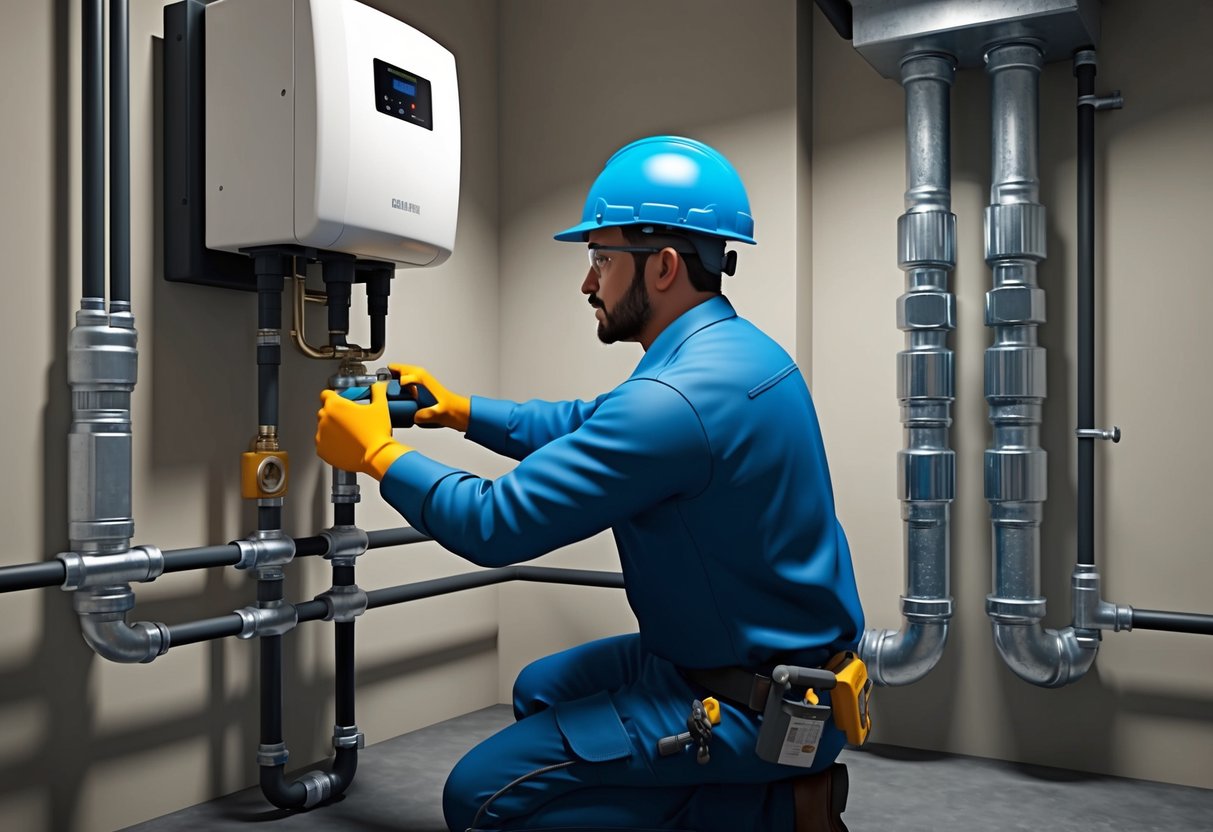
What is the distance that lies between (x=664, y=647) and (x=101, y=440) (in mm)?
948

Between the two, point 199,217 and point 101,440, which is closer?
point 101,440

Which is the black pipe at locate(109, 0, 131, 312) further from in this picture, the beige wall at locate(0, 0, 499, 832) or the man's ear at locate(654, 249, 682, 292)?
the man's ear at locate(654, 249, 682, 292)

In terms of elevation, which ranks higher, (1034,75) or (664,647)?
(1034,75)

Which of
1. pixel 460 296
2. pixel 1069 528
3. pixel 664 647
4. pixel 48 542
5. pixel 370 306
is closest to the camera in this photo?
pixel 664 647

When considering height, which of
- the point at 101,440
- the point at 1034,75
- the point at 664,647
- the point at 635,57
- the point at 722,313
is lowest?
the point at 664,647

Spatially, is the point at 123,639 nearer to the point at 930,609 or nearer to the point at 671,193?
the point at 671,193

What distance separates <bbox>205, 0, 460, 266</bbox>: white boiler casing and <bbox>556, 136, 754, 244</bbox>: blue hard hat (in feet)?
1.47

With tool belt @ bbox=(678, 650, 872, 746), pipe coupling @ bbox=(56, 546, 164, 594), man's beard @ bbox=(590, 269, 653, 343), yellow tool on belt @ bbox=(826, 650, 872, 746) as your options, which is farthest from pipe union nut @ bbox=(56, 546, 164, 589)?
yellow tool on belt @ bbox=(826, 650, 872, 746)

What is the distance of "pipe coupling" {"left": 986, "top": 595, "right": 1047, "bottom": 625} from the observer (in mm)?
2230

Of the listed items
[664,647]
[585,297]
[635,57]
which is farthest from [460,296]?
[664,647]

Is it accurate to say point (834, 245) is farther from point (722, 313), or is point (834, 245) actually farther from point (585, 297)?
point (722, 313)

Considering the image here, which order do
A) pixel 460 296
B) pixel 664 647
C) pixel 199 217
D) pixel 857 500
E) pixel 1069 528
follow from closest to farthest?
pixel 664 647 → pixel 199 217 → pixel 1069 528 → pixel 857 500 → pixel 460 296

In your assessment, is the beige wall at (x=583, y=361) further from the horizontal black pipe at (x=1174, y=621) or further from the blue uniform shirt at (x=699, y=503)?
the blue uniform shirt at (x=699, y=503)

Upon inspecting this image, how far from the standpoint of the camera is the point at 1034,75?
229cm
